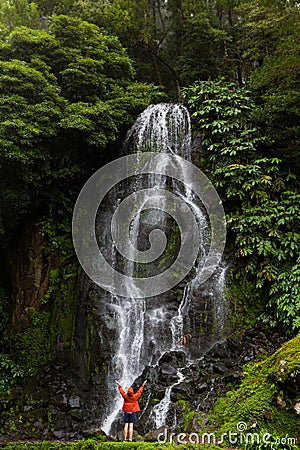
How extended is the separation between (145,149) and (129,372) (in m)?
6.21

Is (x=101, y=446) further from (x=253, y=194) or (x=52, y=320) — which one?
(x=253, y=194)

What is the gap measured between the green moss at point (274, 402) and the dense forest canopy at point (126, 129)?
2.85m

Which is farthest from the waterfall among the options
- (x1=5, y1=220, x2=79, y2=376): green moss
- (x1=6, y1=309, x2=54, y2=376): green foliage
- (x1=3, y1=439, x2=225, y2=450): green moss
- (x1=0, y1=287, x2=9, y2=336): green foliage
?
(x1=0, y1=287, x2=9, y2=336): green foliage

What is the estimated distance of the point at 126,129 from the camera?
1168 cm

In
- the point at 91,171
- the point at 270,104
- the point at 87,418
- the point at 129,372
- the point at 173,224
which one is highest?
the point at 270,104

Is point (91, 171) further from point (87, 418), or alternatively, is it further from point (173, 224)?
point (87, 418)

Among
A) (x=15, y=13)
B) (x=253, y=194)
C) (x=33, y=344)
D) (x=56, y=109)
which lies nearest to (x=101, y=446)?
(x=33, y=344)

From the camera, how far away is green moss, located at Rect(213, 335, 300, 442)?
13.6ft

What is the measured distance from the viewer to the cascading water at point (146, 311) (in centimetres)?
777

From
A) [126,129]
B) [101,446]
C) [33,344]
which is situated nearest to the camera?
[101,446]

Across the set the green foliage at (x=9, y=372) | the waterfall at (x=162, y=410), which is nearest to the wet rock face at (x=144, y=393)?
the waterfall at (x=162, y=410)

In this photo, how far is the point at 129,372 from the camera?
7809 mm

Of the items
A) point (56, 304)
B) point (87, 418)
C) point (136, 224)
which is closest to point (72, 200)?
point (136, 224)

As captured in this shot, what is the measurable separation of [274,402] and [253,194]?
5542 millimetres
